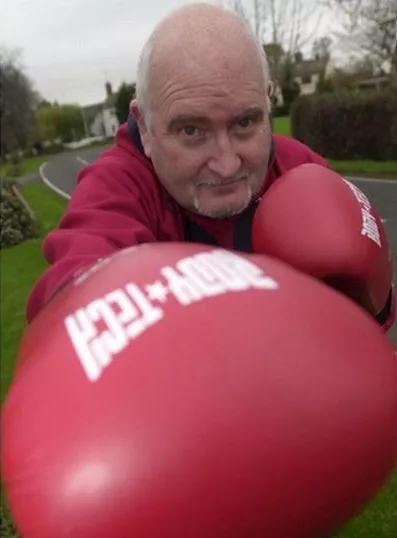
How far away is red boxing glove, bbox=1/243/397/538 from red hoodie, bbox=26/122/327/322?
0.33m

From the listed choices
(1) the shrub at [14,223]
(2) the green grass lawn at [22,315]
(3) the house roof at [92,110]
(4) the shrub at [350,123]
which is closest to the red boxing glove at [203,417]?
(2) the green grass lawn at [22,315]

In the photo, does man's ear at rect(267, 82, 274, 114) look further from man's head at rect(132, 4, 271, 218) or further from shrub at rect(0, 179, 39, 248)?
shrub at rect(0, 179, 39, 248)

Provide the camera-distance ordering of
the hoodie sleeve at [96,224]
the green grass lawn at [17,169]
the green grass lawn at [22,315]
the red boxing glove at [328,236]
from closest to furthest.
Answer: the hoodie sleeve at [96,224], the red boxing glove at [328,236], the green grass lawn at [22,315], the green grass lawn at [17,169]

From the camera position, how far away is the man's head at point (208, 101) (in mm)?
1516

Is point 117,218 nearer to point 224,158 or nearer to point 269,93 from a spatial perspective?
point 224,158

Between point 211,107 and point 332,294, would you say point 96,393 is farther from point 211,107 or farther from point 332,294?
point 211,107

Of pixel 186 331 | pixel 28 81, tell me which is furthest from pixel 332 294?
pixel 28 81

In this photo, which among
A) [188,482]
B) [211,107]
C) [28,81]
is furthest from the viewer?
[28,81]

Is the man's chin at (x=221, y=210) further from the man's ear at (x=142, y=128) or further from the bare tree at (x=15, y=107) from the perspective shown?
the bare tree at (x=15, y=107)

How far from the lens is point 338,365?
1067 mm

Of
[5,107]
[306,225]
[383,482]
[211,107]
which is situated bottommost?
[5,107]

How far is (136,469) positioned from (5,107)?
57.6m

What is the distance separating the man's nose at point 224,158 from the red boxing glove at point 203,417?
0.43 metres

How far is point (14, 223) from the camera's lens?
18.1m
